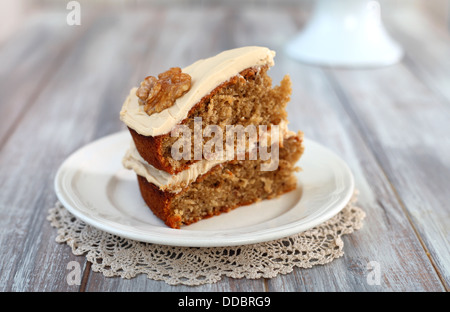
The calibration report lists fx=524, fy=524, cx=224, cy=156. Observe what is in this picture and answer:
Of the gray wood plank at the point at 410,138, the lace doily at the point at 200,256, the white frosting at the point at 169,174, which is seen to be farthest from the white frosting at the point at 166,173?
the gray wood plank at the point at 410,138

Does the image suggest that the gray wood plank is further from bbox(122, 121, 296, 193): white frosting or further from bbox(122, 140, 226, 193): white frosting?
bbox(122, 140, 226, 193): white frosting

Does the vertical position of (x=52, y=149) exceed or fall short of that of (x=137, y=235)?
it falls short

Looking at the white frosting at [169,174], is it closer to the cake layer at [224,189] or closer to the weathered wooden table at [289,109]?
the cake layer at [224,189]

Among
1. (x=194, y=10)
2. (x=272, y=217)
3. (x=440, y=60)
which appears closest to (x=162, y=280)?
(x=272, y=217)

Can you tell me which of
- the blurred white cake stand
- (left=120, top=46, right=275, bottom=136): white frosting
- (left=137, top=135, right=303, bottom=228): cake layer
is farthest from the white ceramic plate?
the blurred white cake stand

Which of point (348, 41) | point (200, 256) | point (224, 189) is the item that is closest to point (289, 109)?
point (348, 41)

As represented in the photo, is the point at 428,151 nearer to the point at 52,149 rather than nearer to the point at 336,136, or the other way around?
the point at 336,136
